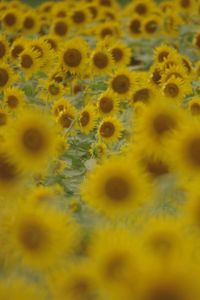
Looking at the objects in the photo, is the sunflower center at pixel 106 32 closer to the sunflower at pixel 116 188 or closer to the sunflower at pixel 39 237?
the sunflower at pixel 116 188

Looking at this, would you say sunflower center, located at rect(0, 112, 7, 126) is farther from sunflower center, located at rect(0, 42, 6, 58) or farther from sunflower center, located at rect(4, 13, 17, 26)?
sunflower center, located at rect(4, 13, 17, 26)

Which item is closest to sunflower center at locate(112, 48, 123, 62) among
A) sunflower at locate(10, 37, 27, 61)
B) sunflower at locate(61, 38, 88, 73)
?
sunflower at locate(61, 38, 88, 73)

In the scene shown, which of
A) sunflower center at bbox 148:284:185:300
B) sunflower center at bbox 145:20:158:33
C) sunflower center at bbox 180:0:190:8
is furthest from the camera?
sunflower center at bbox 180:0:190:8

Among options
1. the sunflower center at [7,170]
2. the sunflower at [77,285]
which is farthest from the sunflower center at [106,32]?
the sunflower at [77,285]

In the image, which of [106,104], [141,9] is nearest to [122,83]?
[106,104]

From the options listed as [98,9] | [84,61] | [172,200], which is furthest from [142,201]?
[98,9]

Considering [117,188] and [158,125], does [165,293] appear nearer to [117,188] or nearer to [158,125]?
[117,188]
